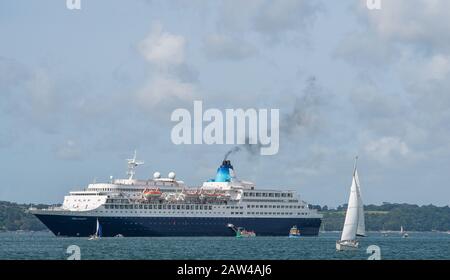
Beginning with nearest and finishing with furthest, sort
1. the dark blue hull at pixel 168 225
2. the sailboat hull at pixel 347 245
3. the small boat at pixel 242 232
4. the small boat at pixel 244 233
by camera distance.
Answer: the sailboat hull at pixel 347 245 → the dark blue hull at pixel 168 225 → the small boat at pixel 244 233 → the small boat at pixel 242 232

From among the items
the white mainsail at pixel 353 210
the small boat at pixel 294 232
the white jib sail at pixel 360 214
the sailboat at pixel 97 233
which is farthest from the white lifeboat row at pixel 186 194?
the white mainsail at pixel 353 210

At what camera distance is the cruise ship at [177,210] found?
399 feet

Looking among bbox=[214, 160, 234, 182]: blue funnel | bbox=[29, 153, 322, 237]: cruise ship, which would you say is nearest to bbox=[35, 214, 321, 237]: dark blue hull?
bbox=[29, 153, 322, 237]: cruise ship

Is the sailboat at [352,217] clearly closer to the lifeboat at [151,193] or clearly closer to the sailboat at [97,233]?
the sailboat at [97,233]

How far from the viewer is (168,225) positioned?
126 meters

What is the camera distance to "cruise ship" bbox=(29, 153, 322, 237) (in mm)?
121688

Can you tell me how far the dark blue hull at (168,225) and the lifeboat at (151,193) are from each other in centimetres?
322

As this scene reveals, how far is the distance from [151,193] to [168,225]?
4.76m
